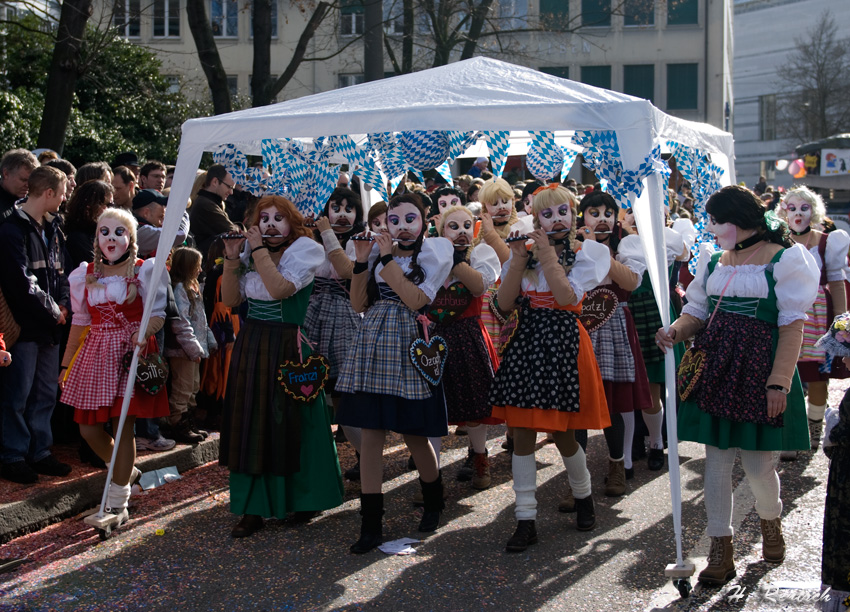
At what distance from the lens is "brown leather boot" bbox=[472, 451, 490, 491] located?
615cm

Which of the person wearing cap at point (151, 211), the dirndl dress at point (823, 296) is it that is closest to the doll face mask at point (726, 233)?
the dirndl dress at point (823, 296)

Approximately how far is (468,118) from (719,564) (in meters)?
2.51

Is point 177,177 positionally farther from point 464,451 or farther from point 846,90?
point 846,90

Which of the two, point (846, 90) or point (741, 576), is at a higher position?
point (846, 90)

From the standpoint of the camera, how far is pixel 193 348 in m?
6.57

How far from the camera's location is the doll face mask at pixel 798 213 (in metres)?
6.68

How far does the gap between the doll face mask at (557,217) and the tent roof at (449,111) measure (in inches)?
21.1

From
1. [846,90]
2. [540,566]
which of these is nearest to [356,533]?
[540,566]

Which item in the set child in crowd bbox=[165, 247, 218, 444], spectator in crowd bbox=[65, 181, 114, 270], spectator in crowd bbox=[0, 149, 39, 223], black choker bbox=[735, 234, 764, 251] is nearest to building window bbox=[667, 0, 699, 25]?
child in crowd bbox=[165, 247, 218, 444]

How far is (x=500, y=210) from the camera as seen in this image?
266 inches

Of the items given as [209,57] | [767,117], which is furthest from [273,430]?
[767,117]

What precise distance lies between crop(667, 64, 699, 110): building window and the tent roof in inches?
1144

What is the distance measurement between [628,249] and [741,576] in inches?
84.4

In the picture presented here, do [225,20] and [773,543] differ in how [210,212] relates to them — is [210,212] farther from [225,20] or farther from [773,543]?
[225,20]
